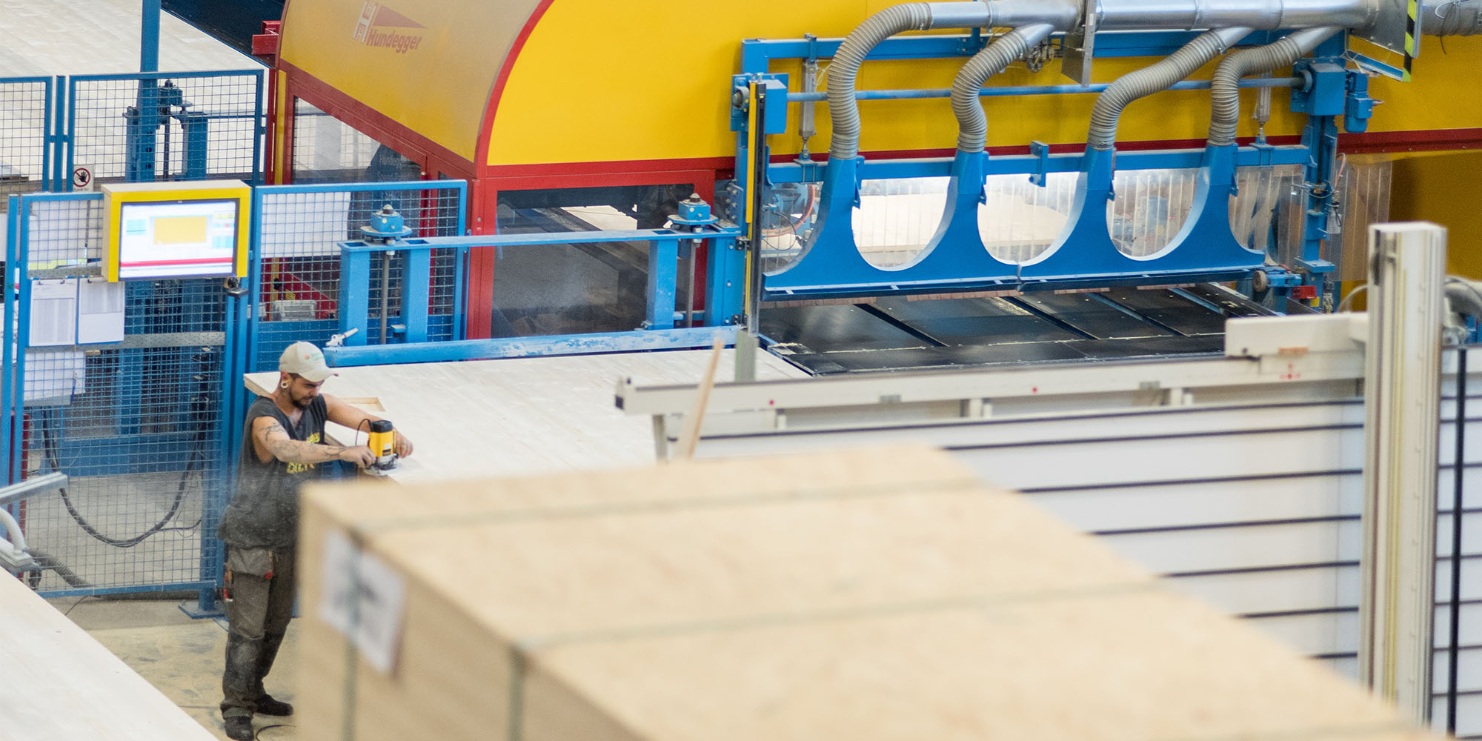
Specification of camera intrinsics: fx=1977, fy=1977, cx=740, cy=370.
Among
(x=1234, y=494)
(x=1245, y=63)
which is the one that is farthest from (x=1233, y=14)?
(x=1234, y=494)

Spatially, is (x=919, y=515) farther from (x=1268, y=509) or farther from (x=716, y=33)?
(x=716, y=33)

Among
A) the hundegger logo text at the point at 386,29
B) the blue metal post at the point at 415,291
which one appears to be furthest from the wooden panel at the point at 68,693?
the hundegger logo text at the point at 386,29

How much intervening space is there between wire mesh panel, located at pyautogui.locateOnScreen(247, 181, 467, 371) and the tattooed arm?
2.79 feet

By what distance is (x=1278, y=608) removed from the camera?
4.53 meters

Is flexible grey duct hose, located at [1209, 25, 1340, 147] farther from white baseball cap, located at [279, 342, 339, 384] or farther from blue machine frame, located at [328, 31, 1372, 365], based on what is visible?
white baseball cap, located at [279, 342, 339, 384]

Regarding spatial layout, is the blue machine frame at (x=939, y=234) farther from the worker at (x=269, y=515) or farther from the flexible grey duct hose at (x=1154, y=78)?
the worker at (x=269, y=515)

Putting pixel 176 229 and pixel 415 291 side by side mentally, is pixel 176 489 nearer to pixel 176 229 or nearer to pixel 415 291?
pixel 176 229

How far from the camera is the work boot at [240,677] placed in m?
7.20

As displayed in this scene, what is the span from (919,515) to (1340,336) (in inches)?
105

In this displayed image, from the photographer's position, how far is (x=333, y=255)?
797 cm

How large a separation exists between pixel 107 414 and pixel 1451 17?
19.5ft

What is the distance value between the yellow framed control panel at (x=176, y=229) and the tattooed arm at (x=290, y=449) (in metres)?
1.01

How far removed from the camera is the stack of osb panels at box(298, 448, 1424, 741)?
1.70 m

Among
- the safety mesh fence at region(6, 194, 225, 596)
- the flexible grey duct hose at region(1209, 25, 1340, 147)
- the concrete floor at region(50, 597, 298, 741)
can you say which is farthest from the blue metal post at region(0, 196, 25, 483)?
the flexible grey duct hose at region(1209, 25, 1340, 147)
